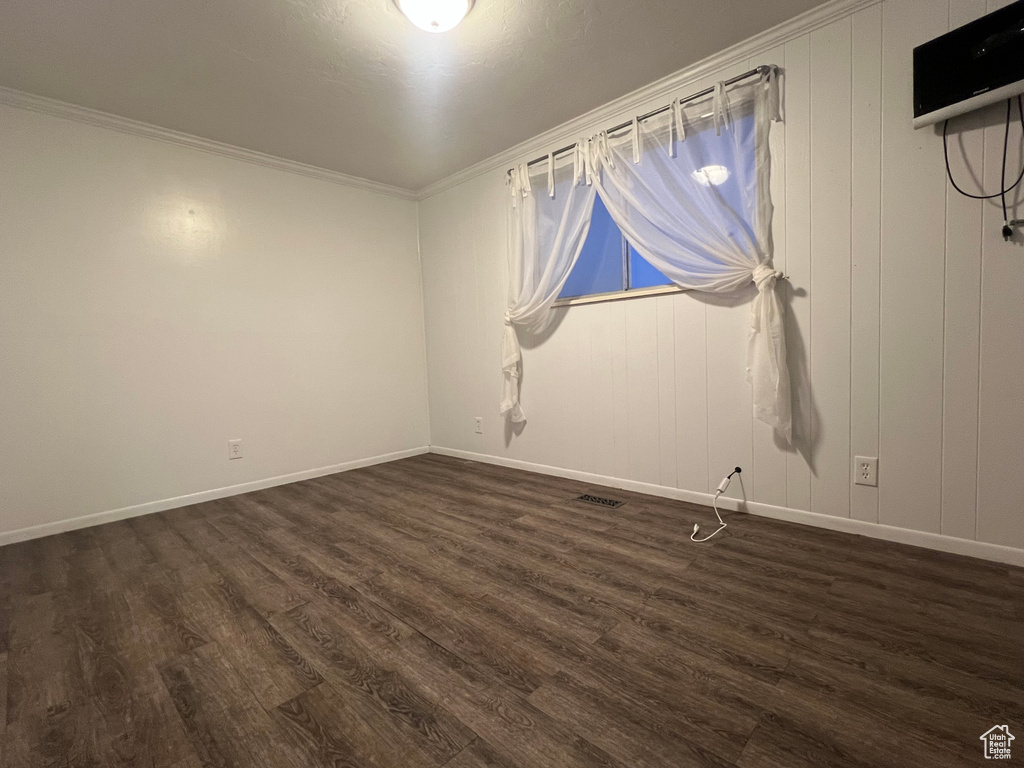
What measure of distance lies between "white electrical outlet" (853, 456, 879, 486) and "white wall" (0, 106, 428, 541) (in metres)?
3.46

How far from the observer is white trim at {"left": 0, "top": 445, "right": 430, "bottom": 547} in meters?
2.48

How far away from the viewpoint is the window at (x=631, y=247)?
90.7 inches

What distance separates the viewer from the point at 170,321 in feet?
9.69

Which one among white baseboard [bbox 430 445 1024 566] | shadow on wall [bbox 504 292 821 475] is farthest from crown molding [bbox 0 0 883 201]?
white baseboard [bbox 430 445 1024 566]

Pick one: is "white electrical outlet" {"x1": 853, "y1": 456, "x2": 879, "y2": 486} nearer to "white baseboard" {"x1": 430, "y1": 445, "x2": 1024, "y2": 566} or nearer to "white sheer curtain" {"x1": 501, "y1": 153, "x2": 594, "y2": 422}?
"white baseboard" {"x1": 430, "y1": 445, "x2": 1024, "y2": 566}

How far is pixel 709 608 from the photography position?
5.09 ft

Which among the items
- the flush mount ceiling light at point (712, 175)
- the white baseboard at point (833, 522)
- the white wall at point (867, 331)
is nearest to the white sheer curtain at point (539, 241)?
the white wall at point (867, 331)

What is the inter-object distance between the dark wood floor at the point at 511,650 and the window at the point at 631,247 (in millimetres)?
1486

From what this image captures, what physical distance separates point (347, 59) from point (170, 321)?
80.0 inches

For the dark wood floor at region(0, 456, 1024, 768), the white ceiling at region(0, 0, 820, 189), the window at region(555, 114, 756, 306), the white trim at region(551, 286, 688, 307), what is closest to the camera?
the dark wood floor at region(0, 456, 1024, 768)

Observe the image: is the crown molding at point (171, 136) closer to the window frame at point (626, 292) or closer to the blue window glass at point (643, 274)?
the window frame at point (626, 292)

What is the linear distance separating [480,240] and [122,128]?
2410 mm

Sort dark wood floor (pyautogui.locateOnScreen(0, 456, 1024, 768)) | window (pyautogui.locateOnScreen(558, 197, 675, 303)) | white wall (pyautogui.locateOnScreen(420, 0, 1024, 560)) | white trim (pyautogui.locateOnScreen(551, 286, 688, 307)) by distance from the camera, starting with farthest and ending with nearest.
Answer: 1. window (pyautogui.locateOnScreen(558, 197, 675, 303))
2. white trim (pyautogui.locateOnScreen(551, 286, 688, 307))
3. white wall (pyautogui.locateOnScreen(420, 0, 1024, 560))
4. dark wood floor (pyautogui.locateOnScreen(0, 456, 1024, 768))

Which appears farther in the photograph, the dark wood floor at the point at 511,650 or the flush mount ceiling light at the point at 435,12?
the flush mount ceiling light at the point at 435,12
